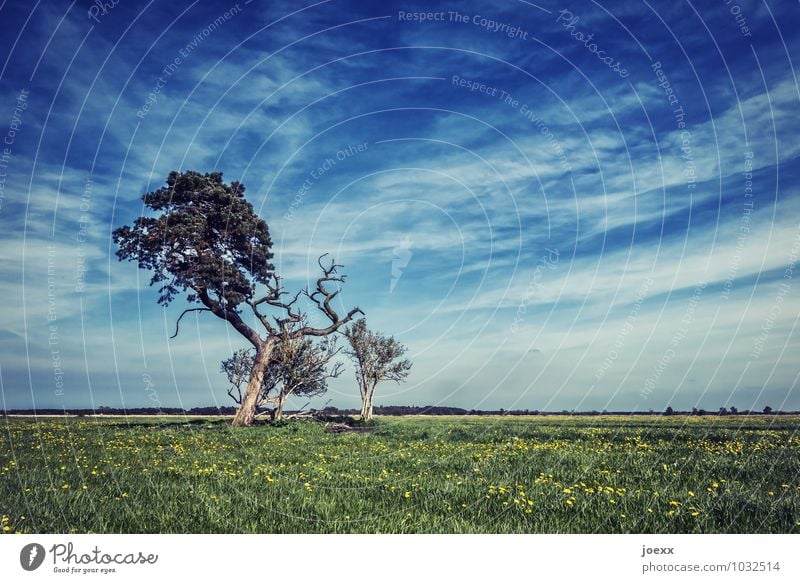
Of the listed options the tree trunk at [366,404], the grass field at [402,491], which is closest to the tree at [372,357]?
the tree trunk at [366,404]

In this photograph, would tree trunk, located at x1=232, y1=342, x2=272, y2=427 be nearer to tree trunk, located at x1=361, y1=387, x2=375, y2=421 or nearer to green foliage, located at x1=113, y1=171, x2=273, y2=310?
green foliage, located at x1=113, y1=171, x2=273, y2=310

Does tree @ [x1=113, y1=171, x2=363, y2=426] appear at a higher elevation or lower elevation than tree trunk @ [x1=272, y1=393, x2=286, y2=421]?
higher

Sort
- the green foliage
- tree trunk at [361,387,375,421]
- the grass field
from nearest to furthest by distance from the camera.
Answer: the grass field → the green foliage → tree trunk at [361,387,375,421]

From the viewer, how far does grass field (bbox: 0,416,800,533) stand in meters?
6.43

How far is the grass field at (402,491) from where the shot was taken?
21.1ft

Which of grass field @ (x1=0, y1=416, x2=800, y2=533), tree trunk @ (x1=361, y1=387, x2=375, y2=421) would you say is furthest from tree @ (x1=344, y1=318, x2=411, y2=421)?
grass field @ (x1=0, y1=416, x2=800, y2=533)

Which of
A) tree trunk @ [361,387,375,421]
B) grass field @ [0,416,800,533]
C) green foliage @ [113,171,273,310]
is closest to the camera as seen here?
grass field @ [0,416,800,533]

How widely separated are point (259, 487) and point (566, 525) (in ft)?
15.7

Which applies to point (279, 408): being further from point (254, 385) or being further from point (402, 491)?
point (402, 491)

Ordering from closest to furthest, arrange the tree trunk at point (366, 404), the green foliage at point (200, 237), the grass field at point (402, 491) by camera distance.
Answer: the grass field at point (402, 491)
the green foliage at point (200, 237)
the tree trunk at point (366, 404)

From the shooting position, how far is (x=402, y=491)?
818cm

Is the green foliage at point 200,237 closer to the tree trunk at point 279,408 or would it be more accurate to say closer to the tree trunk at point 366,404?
the tree trunk at point 279,408

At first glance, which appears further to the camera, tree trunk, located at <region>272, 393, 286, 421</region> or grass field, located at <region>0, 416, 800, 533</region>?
tree trunk, located at <region>272, 393, 286, 421</region>

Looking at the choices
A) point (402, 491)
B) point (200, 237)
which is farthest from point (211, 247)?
point (402, 491)
